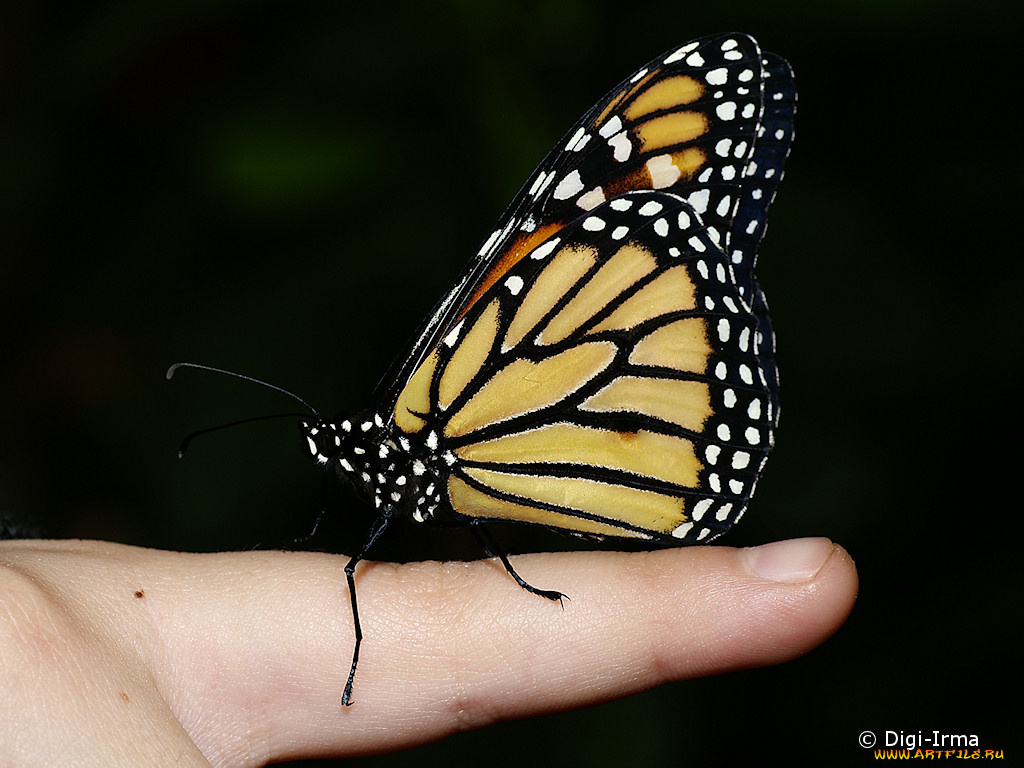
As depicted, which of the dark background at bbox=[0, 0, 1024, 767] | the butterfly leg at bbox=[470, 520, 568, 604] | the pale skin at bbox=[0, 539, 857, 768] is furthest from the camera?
the dark background at bbox=[0, 0, 1024, 767]

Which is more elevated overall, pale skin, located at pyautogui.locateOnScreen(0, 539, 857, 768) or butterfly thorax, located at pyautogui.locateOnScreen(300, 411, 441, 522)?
butterfly thorax, located at pyautogui.locateOnScreen(300, 411, 441, 522)

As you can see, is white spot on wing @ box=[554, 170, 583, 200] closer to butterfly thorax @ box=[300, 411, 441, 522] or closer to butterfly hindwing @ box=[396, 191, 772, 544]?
butterfly hindwing @ box=[396, 191, 772, 544]

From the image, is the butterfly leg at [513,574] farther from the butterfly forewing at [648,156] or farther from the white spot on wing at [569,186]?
the white spot on wing at [569,186]

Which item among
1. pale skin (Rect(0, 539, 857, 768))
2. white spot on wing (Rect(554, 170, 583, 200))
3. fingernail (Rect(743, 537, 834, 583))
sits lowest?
pale skin (Rect(0, 539, 857, 768))

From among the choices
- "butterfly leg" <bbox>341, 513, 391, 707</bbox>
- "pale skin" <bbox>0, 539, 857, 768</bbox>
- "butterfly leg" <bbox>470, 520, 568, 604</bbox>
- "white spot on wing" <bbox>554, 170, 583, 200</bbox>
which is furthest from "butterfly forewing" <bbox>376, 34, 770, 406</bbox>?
"pale skin" <bbox>0, 539, 857, 768</bbox>

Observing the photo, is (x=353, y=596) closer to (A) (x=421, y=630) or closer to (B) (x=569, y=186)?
(A) (x=421, y=630)

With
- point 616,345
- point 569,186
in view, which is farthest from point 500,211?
point 616,345
